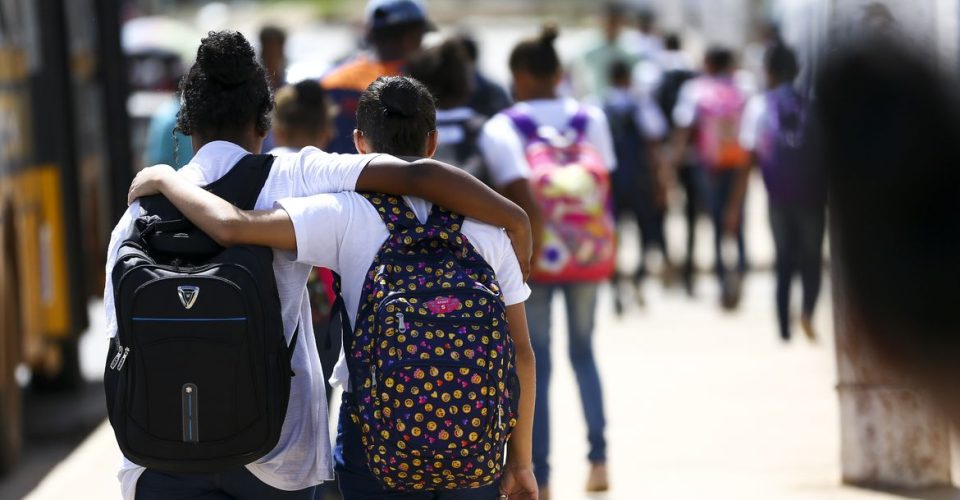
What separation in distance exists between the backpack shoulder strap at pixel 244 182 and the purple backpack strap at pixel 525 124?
266 cm

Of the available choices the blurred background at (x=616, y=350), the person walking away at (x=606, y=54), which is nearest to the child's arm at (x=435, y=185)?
the blurred background at (x=616, y=350)

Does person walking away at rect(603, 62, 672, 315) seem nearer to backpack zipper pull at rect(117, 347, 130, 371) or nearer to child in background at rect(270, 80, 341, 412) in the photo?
child in background at rect(270, 80, 341, 412)

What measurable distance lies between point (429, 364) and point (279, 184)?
1.74 feet

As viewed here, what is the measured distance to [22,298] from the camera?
805 centimetres

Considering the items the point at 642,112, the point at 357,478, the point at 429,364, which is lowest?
the point at 357,478

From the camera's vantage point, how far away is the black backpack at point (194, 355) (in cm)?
314

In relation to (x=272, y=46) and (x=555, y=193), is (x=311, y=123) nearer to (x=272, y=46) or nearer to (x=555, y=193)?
(x=555, y=193)

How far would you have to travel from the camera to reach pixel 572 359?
629cm

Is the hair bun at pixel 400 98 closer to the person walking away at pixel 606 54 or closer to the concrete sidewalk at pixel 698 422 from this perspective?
the concrete sidewalk at pixel 698 422

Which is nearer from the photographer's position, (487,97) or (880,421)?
(880,421)

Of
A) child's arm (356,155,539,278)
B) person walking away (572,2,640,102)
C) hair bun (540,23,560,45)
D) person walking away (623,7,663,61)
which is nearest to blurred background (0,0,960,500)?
hair bun (540,23,560,45)

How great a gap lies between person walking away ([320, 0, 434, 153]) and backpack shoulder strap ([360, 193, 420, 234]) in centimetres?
254

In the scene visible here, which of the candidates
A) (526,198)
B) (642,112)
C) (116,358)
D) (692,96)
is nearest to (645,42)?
(692,96)

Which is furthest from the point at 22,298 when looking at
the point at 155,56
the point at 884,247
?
the point at 155,56
